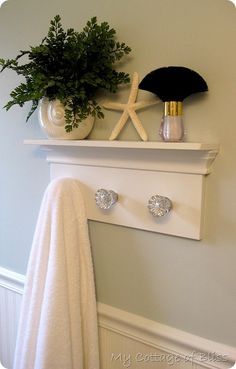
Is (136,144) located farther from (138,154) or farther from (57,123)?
(57,123)

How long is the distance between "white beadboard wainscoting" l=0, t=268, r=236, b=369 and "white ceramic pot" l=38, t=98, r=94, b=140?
49cm

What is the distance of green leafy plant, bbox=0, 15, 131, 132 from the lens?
71 cm

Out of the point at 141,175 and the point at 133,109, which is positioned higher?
the point at 133,109

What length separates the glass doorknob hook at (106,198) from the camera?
78 centimetres

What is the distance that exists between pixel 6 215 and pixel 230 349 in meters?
0.79

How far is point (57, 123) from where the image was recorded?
0.78 metres

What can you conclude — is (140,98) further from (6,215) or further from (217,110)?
(6,215)

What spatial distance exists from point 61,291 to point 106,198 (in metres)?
0.27

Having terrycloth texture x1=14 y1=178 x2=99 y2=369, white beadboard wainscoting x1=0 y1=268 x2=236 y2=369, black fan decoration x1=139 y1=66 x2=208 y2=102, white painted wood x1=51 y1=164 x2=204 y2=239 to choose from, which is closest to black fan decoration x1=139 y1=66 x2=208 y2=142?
black fan decoration x1=139 y1=66 x2=208 y2=102

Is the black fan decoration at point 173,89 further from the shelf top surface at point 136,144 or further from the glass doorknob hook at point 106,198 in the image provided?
the glass doorknob hook at point 106,198

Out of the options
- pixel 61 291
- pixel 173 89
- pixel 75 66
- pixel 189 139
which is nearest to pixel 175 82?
pixel 173 89

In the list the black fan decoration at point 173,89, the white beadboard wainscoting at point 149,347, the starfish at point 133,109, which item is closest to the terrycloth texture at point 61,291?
the white beadboard wainscoting at point 149,347

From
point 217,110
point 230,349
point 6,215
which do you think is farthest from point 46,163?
point 230,349

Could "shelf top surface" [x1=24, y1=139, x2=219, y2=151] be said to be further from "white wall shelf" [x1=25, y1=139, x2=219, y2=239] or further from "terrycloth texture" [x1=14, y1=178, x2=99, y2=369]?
"terrycloth texture" [x1=14, y1=178, x2=99, y2=369]
